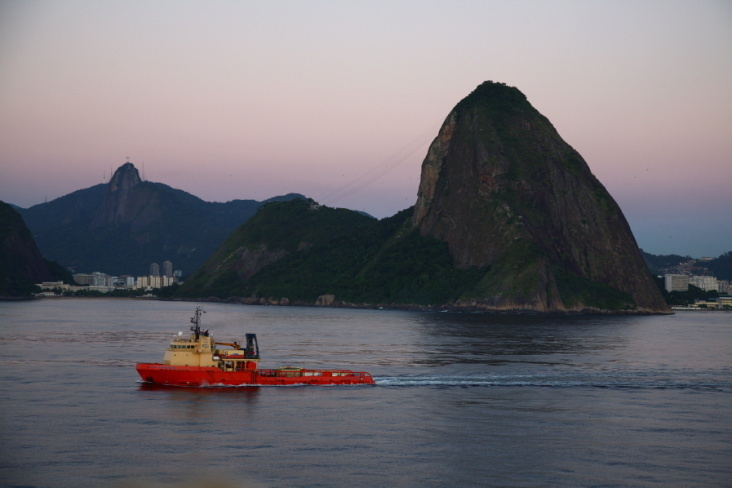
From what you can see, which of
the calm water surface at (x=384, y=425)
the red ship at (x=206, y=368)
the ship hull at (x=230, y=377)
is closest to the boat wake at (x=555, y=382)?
the calm water surface at (x=384, y=425)

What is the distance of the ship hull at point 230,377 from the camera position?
8944 cm

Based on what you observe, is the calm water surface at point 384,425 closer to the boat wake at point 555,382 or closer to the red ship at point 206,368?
the boat wake at point 555,382

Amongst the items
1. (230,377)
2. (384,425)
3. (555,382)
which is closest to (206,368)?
(230,377)

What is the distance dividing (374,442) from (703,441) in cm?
2514

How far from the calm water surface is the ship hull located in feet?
5.69

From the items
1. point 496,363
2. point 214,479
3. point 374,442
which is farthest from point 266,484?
point 496,363

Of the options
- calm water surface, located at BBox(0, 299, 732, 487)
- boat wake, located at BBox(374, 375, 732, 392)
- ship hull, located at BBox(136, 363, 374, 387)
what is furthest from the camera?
boat wake, located at BBox(374, 375, 732, 392)

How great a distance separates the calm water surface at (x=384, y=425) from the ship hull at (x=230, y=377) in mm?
1735

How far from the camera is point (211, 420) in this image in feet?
233

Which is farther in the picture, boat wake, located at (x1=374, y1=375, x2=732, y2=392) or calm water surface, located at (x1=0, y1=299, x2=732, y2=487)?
boat wake, located at (x1=374, y1=375, x2=732, y2=392)

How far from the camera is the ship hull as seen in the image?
89438 mm

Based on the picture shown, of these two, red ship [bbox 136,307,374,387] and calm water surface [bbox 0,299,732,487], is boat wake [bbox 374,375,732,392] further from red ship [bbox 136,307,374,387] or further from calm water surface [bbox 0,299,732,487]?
red ship [bbox 136,307,374,387]

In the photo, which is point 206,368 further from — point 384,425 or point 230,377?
point 384,425

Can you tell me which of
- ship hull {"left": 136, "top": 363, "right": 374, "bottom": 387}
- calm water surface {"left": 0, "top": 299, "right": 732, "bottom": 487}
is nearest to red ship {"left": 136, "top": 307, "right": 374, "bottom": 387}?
ship hull {"left": 136, "top": 363, "right": 374, "bottom": 387}
